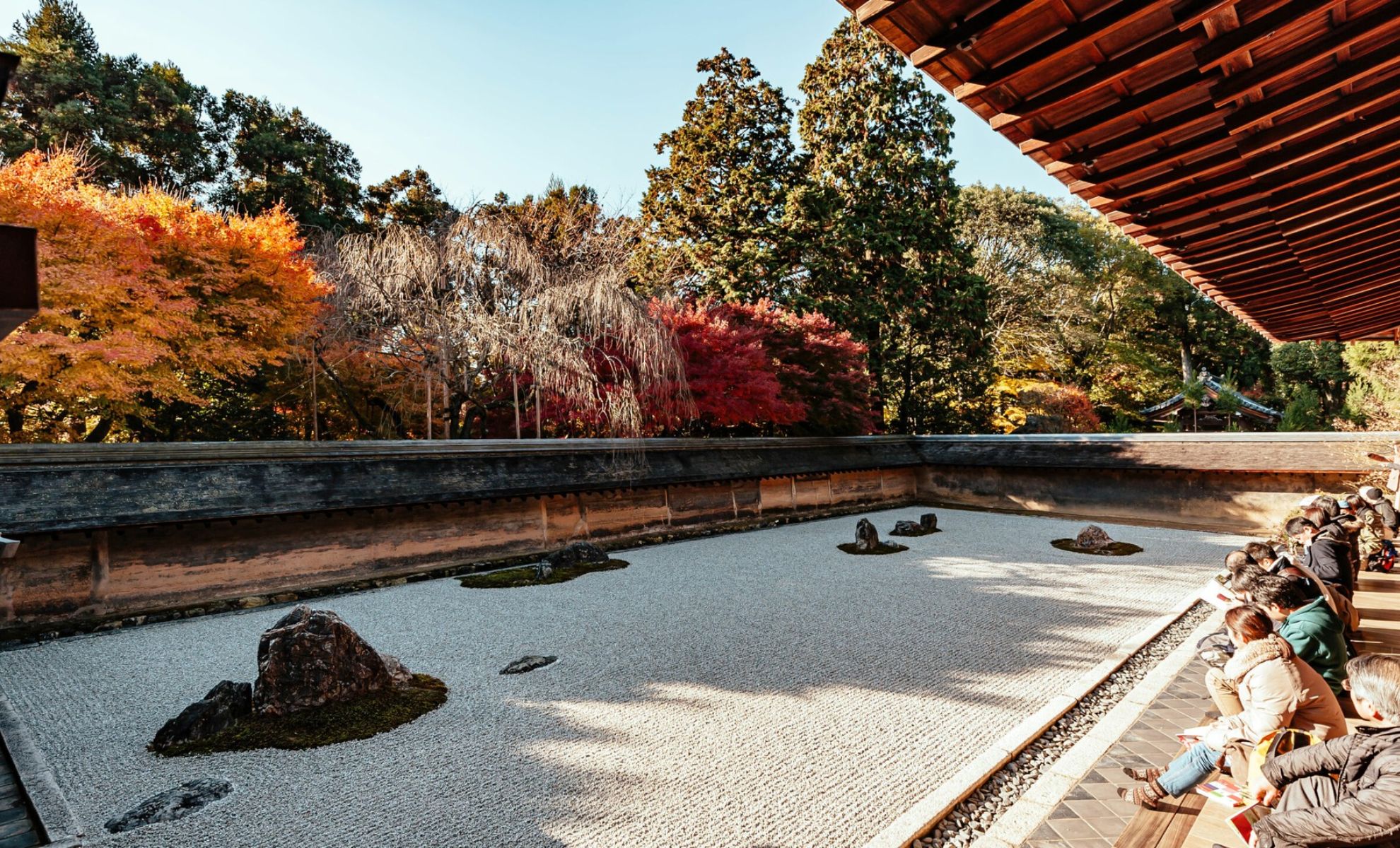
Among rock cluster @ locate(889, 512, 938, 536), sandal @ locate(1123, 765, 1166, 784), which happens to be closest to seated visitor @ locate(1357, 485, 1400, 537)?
rock cluster @ locate(889, 512, 938, 536)

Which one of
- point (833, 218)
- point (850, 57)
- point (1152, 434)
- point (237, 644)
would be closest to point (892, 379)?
point (833, 218)

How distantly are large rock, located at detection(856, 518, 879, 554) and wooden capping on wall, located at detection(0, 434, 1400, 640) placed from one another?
11.2ft

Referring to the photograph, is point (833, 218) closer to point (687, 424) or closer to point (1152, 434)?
point (687, 424)

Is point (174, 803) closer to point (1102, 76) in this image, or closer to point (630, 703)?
point (630, 703)

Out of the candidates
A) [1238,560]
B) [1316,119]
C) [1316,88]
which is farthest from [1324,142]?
[1238,560]

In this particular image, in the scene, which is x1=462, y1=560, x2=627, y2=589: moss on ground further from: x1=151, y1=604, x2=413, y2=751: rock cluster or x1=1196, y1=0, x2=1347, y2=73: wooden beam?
x1=1196, y1=0, x2=1347, y2=73: wooden beam

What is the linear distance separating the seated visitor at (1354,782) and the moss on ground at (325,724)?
521cm

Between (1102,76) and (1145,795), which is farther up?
(1102,76)

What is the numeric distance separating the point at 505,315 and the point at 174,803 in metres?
8.96

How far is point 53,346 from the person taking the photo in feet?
32.7

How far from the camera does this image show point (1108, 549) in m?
11.1

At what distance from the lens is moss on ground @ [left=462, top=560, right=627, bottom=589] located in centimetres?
930

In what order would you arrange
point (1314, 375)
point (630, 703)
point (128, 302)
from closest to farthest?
point (630, 703)
point (128, 302)
point (1314, 375)

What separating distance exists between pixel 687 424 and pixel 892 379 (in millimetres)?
8869
